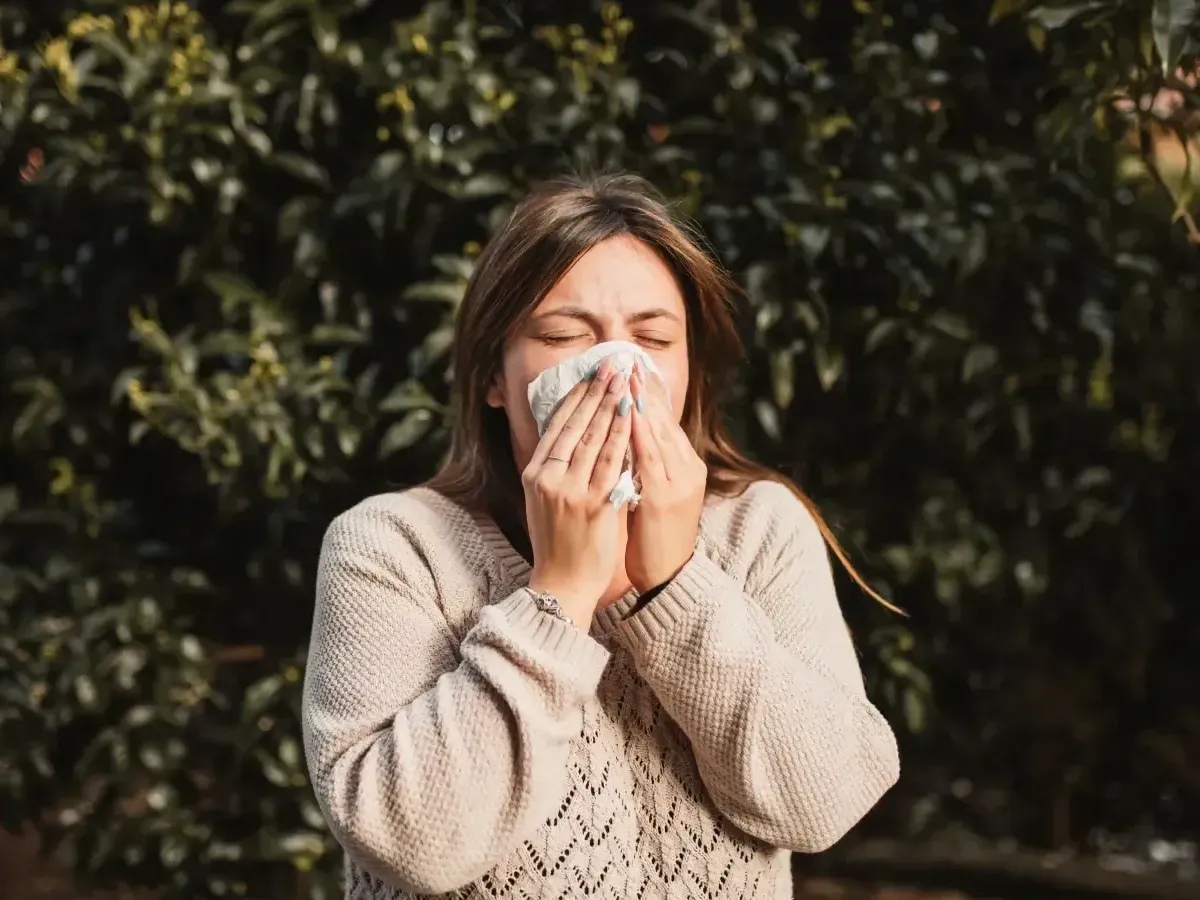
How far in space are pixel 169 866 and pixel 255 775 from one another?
0.81ft

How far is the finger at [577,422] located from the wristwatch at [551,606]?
0.50 ft

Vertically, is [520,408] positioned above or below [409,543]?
above

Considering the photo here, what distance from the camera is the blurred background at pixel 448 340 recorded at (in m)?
2.41

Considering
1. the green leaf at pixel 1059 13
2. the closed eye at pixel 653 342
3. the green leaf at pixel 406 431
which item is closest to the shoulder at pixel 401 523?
the closed eye at pixel 653 342

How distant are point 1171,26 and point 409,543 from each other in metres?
1.37

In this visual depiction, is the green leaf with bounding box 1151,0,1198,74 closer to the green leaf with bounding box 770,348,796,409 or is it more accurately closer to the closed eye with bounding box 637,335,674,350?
the green leaf with bounding box 770,348,796,409

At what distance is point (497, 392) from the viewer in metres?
1.68

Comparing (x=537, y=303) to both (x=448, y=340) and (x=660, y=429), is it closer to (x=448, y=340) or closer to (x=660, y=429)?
(x=660, y=429)

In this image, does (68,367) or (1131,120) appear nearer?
(1131,120)

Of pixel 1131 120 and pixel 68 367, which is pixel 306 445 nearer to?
pixel 68 367

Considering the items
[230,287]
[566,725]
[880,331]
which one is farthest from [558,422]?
[230,287]

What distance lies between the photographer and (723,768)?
1452 mm

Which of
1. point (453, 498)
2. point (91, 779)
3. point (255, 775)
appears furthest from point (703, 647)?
point (91, 779)

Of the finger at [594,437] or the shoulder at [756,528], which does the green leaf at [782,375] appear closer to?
the shoulder at [756,528]
